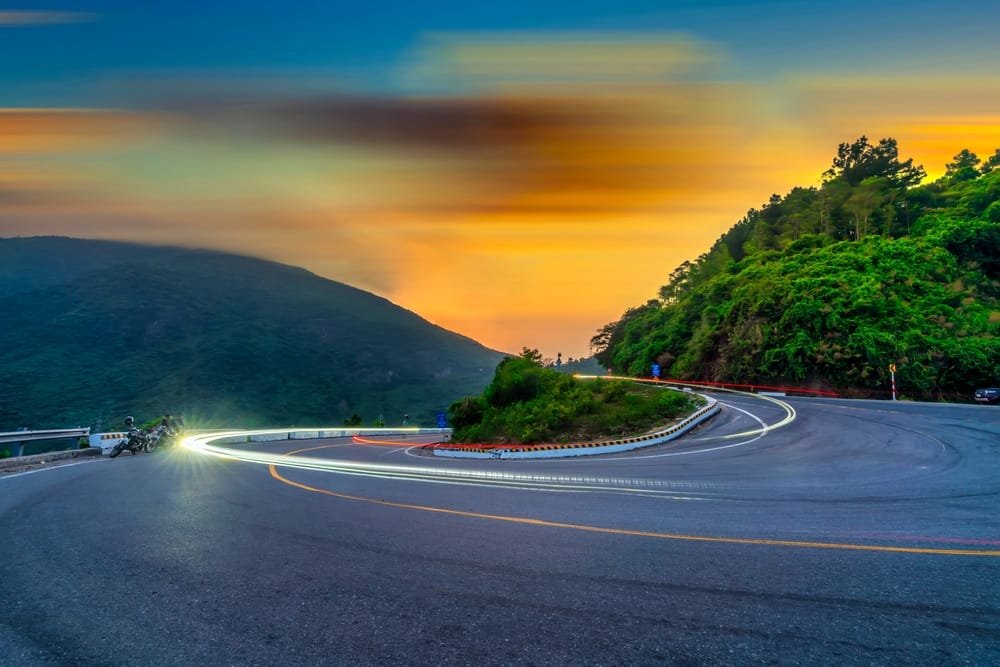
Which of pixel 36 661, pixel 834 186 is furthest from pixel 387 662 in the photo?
pixel 834 186

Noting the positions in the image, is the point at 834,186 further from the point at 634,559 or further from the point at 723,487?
the point at 634,559

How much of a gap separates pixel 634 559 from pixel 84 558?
5.94 metres

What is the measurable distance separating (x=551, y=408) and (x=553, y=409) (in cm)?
24

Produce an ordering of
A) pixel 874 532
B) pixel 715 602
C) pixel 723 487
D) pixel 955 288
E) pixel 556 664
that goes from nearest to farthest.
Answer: pixel 556 664 → pixel 715 602 → pixel 874 532 → pixel 723 487 → pixel 955 288

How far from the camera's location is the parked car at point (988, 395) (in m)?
32.9

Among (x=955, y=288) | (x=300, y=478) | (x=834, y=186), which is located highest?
(x=834, y=186)

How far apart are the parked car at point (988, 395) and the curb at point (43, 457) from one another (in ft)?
168

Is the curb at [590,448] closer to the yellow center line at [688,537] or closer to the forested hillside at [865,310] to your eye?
the yellow center line at [688,537]

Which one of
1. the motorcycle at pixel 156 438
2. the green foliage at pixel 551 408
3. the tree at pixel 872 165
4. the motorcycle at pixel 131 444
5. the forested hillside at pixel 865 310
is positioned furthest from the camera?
the tree at pixel 872 165

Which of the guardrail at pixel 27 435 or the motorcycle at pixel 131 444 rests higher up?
the guardrail at pixel 27 435

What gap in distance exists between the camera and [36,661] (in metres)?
3.28

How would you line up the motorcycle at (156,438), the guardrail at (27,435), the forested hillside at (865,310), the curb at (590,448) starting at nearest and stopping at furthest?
the guardrail at (27,435) < the curb at (590,448) < the motorcycle at (156,438) < the forested hillside at (865,310)

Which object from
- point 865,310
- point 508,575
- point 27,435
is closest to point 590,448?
point 508,575

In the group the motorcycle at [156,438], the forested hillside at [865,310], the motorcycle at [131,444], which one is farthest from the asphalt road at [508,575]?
the forested hillside at [865,310]
